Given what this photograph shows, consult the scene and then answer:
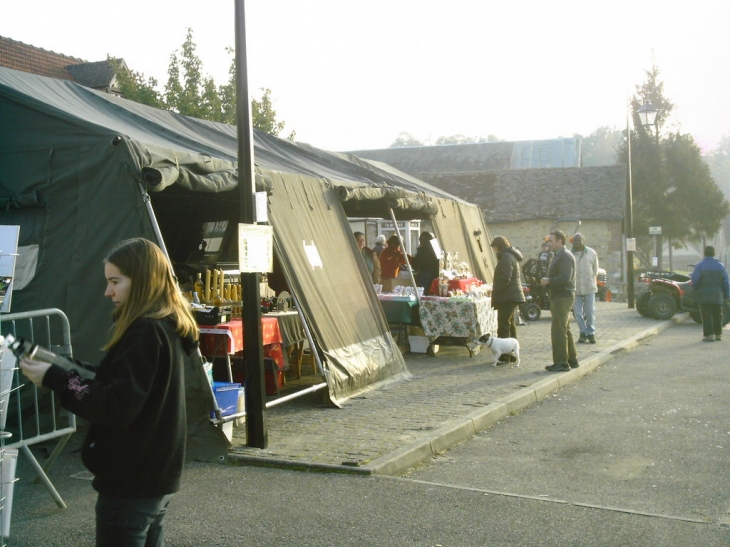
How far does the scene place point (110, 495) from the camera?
2932 millimetres

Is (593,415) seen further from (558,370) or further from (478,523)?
(478,523)

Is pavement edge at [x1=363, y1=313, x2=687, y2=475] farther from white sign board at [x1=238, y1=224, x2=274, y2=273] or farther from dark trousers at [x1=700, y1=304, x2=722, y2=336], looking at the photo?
dark trousers at [x1=700, y1=304, x2=722, y2=336]

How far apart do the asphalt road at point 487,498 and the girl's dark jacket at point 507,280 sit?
169 inches

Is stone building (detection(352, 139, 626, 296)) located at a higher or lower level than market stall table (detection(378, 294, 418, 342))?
higher

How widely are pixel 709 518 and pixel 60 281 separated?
566 cm

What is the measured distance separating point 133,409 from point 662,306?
19.2 m

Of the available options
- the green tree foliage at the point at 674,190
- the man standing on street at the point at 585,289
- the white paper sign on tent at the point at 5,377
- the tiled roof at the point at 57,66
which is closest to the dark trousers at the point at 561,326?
the man standing on street at the point at 585,289

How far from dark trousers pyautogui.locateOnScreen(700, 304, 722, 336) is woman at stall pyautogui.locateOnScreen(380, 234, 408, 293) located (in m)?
5.91

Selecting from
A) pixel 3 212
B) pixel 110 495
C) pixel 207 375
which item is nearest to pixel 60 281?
pixel 3 212

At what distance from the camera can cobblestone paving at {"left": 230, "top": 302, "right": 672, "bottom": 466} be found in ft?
22.6

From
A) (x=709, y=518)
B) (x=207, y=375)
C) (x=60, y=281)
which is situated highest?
(x=60, y=281)

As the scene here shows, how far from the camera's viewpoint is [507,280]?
12.4 meters

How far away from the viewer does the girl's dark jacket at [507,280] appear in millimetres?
12383

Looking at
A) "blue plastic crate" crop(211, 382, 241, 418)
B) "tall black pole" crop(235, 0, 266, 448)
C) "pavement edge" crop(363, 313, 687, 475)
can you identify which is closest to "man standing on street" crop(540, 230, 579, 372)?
"pavement edge" crop(363, 313, 687, 475)
